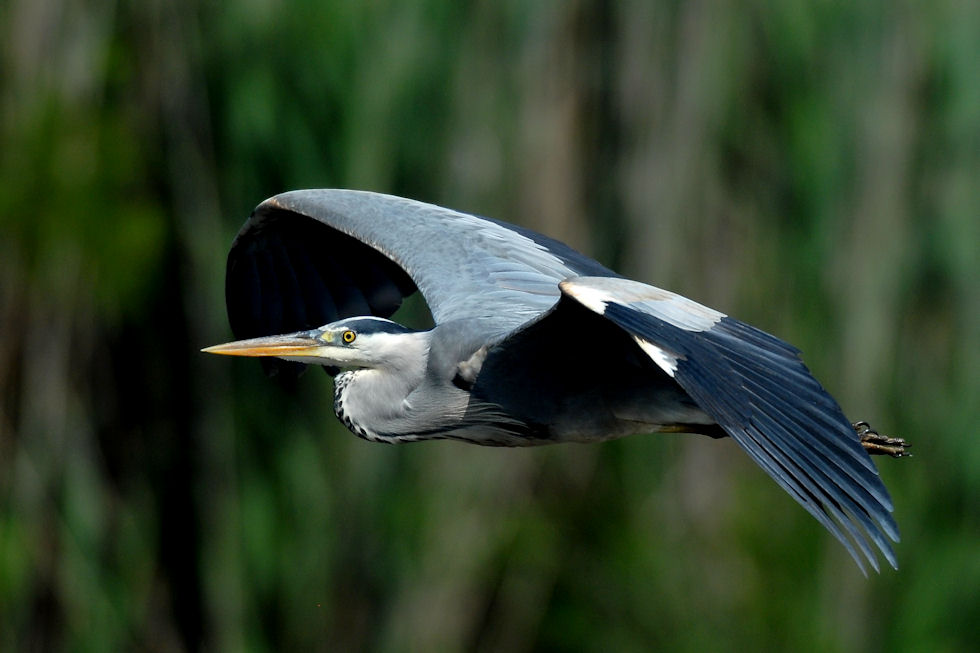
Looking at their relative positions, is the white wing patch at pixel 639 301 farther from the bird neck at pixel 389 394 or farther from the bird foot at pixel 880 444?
the bird foot at pixel 880 444

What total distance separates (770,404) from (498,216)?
305cm

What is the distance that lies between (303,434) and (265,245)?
4.73ft

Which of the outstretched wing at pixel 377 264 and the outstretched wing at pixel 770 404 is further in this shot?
the outstretched wing at pixel 377 264

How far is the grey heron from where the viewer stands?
322 cm

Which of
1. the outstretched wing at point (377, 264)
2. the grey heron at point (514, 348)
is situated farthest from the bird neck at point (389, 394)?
the outstretched wing at point (377, 264)

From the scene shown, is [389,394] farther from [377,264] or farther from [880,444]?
[880,444]

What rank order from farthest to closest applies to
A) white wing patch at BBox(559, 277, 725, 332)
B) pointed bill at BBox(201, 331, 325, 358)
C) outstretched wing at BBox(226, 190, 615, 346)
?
outstretched wing at BBox(226, 190, 615, 346) → pointed bill at BBox(201, 331, 325, 358) → white wing patch at BBox(559, 277, 725, 332)

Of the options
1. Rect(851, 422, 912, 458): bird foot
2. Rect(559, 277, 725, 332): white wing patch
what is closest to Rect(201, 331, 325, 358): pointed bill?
Rect(559, 277, 725, 332): white wing patch

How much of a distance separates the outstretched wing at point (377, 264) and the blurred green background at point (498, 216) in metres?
1.11

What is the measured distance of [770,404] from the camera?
10.9 feet

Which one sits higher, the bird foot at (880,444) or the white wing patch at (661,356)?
the white wing patch at (661,356)

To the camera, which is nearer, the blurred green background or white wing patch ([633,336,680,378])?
white wing patch ([633,336,680,378])

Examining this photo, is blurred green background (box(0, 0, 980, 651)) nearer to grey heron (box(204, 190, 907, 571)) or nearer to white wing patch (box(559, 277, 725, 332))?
grey heron (box(204, 190, 907, 571))

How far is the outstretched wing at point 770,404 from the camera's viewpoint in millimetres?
3113
